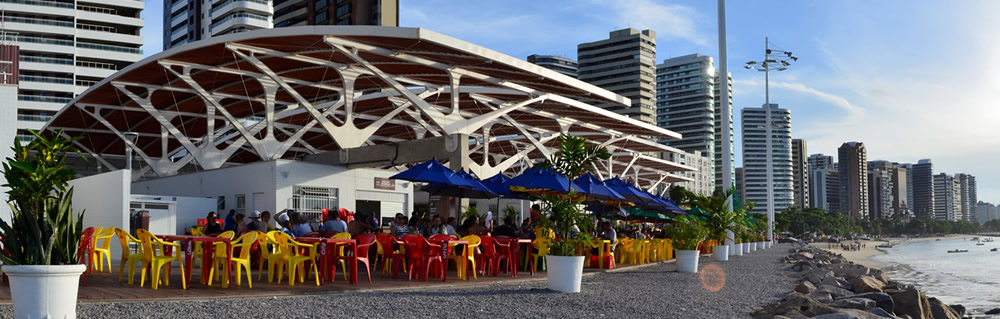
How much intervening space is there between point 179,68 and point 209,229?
15696mm

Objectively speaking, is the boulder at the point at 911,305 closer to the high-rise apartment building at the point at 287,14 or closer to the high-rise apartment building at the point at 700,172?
the high-rise apartment building at the point at 287,14

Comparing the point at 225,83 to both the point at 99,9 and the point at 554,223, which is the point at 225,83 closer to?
the point at 554,223

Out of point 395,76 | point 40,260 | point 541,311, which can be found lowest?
point 541,311

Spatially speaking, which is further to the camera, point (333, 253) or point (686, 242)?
point (686, 242)

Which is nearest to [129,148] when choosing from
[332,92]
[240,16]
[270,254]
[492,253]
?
[332,92]

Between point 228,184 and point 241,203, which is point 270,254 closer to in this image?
point 241,203

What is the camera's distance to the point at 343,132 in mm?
26688

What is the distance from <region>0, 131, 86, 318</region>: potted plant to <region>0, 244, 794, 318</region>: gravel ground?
0.99m

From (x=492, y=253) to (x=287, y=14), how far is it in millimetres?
84208

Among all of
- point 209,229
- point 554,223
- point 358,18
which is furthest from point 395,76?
point 358,18

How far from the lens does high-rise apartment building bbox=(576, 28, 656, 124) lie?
150000 millimetres

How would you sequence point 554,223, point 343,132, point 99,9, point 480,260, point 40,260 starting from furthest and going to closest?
1. point 99,9
2. point 343,132
3. point 480,260
4. point 554,223
5. point 40,260

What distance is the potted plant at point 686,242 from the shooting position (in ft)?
53.7

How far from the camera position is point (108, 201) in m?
17.2
